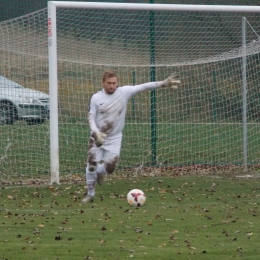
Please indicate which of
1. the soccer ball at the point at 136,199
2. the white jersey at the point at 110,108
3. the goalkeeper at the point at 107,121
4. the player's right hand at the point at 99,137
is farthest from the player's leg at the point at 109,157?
the soccer ball at the point at 136,199

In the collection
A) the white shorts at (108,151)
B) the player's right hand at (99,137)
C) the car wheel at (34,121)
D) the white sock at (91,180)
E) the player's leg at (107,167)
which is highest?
the car wheel at (34,121)

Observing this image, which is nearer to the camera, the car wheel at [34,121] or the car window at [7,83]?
the car window at [7,83]

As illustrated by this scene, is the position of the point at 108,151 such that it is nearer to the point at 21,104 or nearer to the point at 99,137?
the point at 99,137

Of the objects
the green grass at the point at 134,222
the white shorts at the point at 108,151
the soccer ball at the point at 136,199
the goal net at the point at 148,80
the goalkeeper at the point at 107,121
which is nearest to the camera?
the green grass at the point at 134,222

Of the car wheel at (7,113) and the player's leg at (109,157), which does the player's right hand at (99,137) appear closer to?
the player's leg at (109,157)

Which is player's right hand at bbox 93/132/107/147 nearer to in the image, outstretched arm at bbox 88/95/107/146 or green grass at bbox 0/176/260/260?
outstretched arm at bbox 88/95/107/146

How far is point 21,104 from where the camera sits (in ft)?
46.0

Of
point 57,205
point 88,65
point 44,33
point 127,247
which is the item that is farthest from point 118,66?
point 127,247

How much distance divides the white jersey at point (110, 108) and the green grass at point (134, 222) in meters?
0.99

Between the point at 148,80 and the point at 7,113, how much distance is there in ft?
9.01

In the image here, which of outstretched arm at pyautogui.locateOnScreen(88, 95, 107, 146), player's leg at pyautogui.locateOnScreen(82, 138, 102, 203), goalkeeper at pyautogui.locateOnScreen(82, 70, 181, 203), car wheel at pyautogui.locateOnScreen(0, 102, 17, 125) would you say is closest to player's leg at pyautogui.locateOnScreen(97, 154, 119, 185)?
goalkeeper at pyautogui.locateOnScreen(82, 70, 181, 203)

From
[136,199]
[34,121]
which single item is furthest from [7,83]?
[136,199]

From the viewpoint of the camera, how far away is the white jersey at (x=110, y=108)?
37.5 feet

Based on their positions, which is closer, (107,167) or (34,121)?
(107,167)
